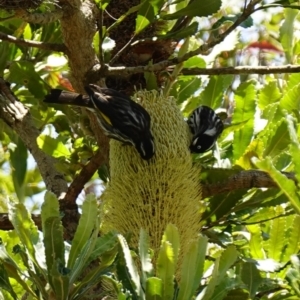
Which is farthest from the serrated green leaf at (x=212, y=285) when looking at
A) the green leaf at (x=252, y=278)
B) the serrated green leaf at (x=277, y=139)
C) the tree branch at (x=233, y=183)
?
the serrated green leaf at (x=277, y=139)

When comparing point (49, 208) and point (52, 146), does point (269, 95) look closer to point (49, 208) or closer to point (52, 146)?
point (52, 146)

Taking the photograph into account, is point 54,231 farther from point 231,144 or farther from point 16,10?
point 231,144

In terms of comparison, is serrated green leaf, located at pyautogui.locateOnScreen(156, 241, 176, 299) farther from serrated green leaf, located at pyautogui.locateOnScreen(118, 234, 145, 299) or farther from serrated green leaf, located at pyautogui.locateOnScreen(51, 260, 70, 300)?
serrated green leaf, located at pyautogui.locateOnScreen(51, 260, 70, 300)

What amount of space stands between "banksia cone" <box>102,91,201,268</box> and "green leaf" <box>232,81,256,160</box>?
21cm

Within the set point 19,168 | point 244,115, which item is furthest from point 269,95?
point 19,168

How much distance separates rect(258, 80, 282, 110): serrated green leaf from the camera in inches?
71.1

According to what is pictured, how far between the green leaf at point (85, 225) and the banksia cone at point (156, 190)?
12 cm

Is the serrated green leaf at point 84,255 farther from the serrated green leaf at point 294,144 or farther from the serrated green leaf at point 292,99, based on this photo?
the serrated green leaf at point 292,99

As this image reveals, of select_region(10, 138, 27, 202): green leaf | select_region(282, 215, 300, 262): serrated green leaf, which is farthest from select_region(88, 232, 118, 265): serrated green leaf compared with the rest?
select_region(10, 138, 27, 202): green leaf

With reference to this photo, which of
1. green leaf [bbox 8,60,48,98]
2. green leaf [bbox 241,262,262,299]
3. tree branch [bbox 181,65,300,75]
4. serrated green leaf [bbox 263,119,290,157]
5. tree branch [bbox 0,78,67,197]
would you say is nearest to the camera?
green leaf [bbox 241,262,262,299]

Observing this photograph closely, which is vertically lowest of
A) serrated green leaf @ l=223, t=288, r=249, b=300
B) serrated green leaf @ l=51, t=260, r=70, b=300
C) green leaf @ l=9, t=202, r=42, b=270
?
serrated green leaf @ l=51, t=260, r=70, b=300

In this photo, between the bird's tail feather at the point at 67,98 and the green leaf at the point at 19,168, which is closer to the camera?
the bird's tail feather at the point at 67,98

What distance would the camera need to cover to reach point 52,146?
1904 millimetres

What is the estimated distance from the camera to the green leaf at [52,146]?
6.22ft
